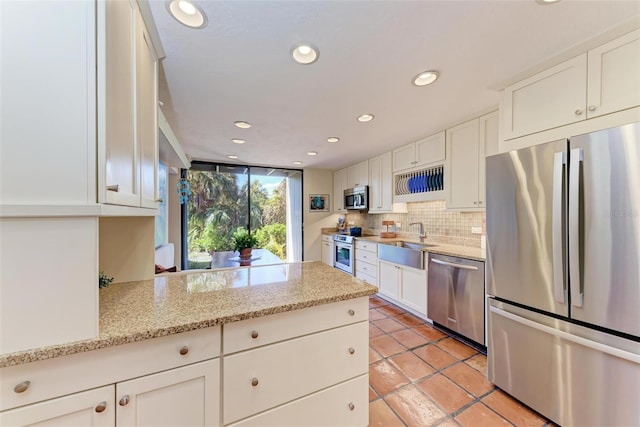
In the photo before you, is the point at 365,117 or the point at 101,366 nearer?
the point at 101,366

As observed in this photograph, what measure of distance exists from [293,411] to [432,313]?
6.67ft

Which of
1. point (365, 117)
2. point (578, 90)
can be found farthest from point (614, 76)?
point (365, 117)

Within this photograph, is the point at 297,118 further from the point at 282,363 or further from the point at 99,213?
the point at 282,363

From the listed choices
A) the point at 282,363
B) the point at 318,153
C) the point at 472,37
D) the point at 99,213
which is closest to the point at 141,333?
the point at 99,213

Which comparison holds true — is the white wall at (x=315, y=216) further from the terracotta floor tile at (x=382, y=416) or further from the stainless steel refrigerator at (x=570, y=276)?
A: the stainless steel refrigerator at (x=570, y=276)

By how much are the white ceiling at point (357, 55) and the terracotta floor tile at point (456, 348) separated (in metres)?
2.28

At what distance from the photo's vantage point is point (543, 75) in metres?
1.55

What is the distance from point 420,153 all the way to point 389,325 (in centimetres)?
220

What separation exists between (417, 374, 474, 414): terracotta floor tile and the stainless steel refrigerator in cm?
29

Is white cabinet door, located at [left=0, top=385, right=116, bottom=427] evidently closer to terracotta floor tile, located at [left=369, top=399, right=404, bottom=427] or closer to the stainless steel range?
terracotta floor tile, located at [left=369, top=399, right=404, bottom=427]

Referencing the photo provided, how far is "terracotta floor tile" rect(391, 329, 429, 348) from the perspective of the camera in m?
2.30

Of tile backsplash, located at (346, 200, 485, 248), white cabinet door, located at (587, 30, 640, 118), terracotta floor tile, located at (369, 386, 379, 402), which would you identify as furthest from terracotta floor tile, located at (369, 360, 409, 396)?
white cabinet door, located at (587, 30, 640, 118)

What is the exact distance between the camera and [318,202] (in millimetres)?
5207

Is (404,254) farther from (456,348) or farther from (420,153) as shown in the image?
(420,153)
